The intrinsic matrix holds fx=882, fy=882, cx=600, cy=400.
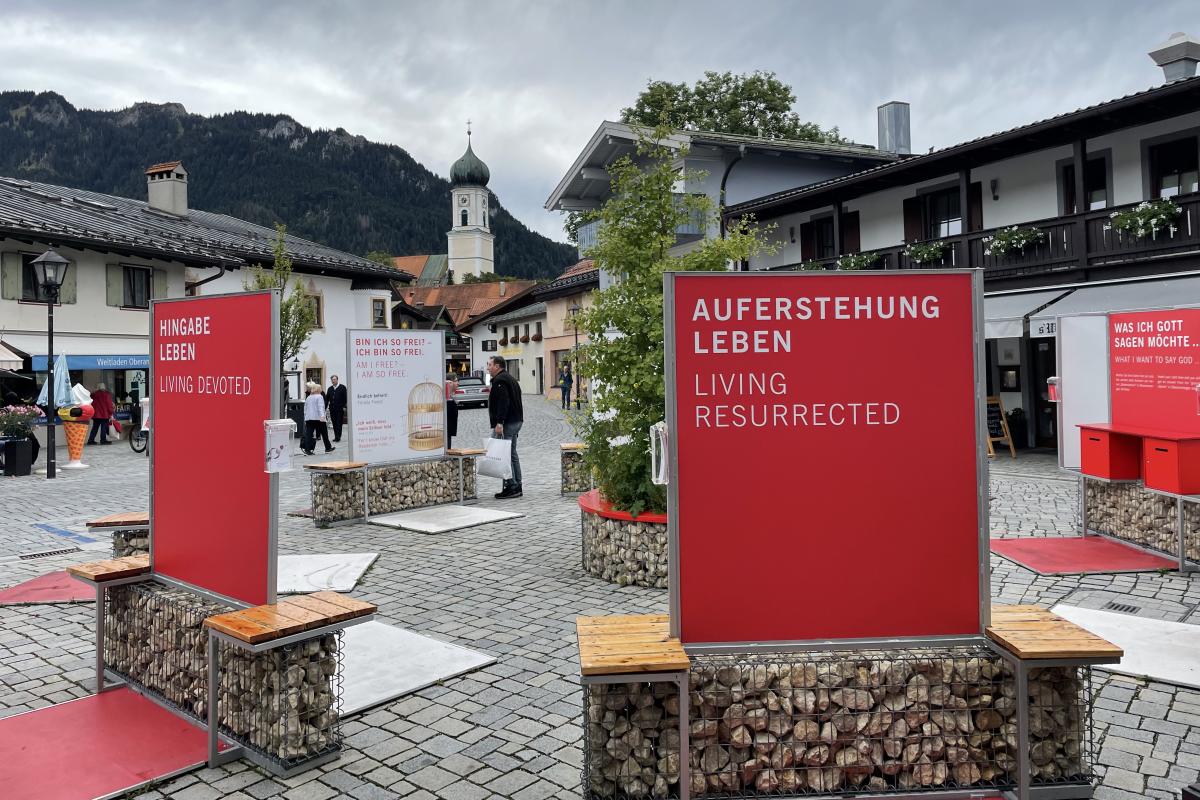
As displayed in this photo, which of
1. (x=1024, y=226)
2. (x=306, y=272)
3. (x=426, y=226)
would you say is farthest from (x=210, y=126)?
(x=1024, y=226)

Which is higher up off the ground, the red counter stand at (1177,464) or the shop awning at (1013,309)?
the shop awning at (1013,309)

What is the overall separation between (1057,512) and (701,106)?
30.8 m

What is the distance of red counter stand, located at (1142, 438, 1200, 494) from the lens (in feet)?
24.4

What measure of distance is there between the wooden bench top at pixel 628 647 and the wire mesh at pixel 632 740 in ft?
0.46

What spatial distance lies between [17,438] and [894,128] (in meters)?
27.6

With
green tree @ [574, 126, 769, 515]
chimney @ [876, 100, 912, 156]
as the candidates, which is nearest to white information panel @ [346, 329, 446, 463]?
green tree @ [574, 126, 769, 515]

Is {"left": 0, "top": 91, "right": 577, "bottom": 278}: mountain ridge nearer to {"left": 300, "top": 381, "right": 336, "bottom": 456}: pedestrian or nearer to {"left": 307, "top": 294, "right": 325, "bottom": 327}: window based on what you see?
{"left": 307, "top": 294, "right": 325, "bottom": 327}: window

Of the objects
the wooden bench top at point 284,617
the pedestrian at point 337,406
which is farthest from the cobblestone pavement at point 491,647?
the pedestrian at point 337,406

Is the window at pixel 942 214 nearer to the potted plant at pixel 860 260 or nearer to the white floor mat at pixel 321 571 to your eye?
the potted plant at pixel 860 260

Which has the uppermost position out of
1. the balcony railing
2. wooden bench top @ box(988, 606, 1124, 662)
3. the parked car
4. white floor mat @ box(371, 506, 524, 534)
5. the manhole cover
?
the balcony railing

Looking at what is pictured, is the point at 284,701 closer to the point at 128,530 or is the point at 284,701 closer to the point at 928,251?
the point at 128,530

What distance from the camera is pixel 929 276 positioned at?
352 centimetres

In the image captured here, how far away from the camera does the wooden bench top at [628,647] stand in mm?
3156

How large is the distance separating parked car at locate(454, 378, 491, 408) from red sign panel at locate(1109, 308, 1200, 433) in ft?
111
